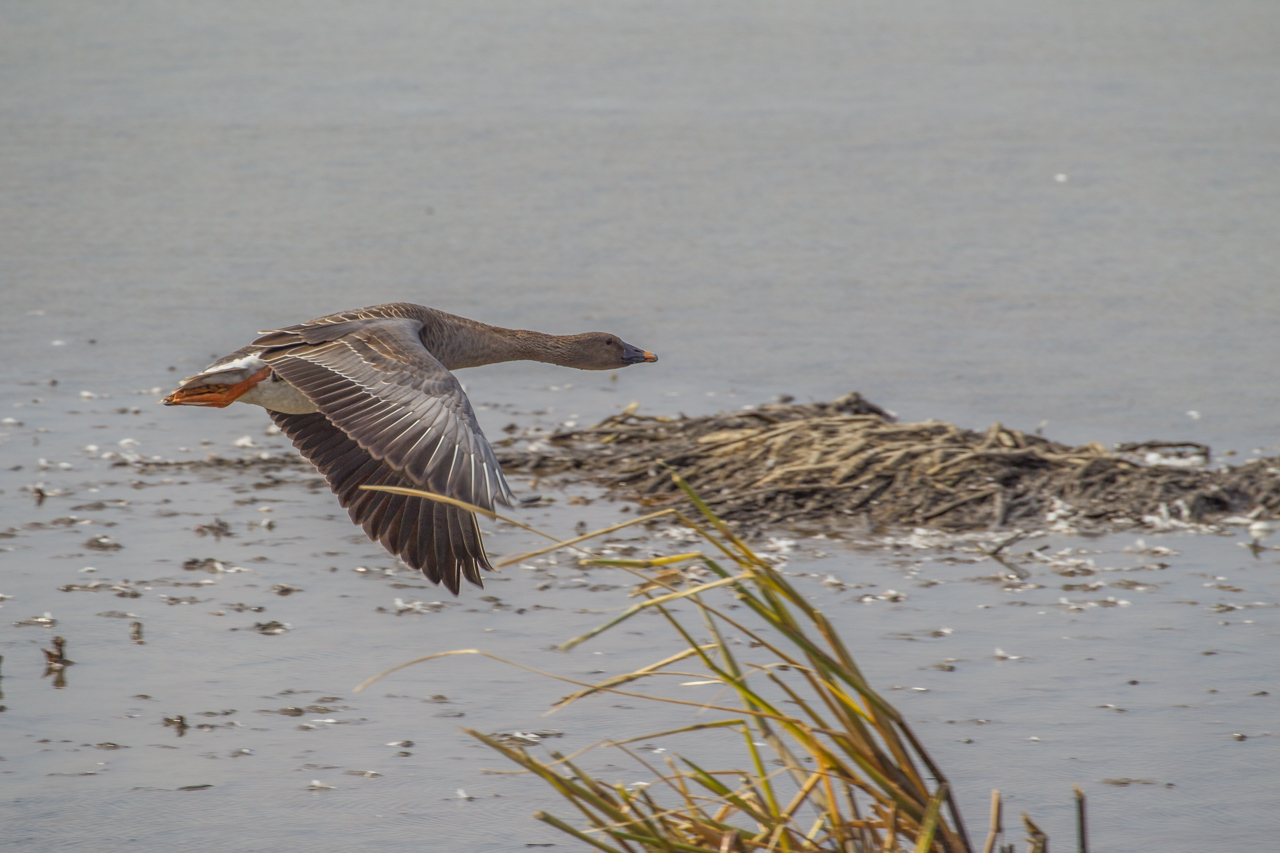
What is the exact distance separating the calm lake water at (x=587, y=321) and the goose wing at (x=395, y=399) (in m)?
0.90

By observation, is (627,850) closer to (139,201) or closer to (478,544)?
(478,544)

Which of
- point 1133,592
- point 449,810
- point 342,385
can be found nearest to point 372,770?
point 449,810

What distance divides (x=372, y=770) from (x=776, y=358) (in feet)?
14.1

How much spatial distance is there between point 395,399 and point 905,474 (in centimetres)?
290

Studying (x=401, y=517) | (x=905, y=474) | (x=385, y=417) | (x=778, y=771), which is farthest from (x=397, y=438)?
(x=905, y=474)

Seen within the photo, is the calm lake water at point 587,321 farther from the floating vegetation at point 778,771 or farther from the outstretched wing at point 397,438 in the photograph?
the floating vegetation at point 778,771

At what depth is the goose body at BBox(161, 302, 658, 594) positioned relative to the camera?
12.7ft

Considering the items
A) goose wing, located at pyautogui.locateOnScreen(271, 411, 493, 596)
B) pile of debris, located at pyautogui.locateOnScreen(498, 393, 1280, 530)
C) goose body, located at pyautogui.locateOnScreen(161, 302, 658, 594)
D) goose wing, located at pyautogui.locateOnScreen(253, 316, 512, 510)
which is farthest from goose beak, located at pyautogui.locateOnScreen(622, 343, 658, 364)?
goose wing, located at pyautogui.locateOnScreen(271, 411, 493, 596)

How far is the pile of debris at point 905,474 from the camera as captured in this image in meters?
6.19

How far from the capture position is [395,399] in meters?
4.12

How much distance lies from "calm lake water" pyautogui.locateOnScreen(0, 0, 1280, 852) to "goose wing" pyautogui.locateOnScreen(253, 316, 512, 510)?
0.90 m

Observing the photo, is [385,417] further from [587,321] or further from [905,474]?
[587,321]

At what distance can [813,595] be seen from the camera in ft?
17.7

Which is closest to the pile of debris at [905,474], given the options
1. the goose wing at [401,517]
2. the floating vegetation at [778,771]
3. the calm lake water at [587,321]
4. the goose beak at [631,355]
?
the calm lake water at [587,321]
